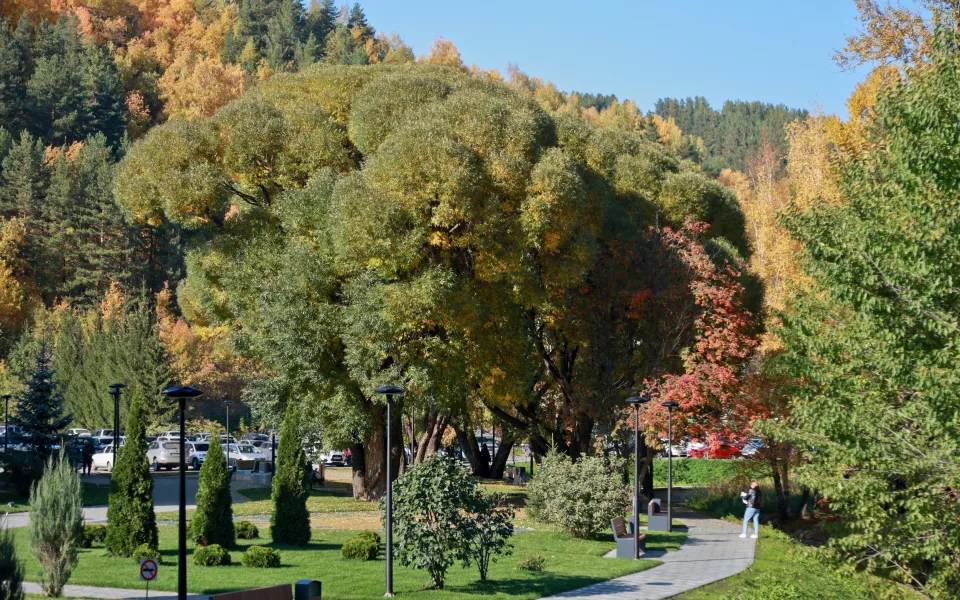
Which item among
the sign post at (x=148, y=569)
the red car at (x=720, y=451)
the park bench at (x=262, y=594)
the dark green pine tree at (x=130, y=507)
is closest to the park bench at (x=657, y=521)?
the red car at (x=720, y=451)

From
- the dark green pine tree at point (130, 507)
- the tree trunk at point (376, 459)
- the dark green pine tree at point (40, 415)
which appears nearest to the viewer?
the dark green pine tree at point (130, 507)

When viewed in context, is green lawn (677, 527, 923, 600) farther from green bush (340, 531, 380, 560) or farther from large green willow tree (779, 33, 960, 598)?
green bush (340, 531, 380, 560)

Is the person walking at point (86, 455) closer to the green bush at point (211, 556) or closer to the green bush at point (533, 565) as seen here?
the green bush at point (211, 556)

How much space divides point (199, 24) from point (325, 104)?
124 metres

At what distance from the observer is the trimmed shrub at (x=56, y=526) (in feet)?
52.4

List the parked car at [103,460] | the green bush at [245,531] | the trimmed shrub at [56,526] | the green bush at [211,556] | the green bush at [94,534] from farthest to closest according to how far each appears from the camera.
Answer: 1. the parked car at [103,460]
2. the green bush at [245,531]
3. the green bush at [94,534]
4. the green bush at [211,556]
5. the trimmed shrub at [56,526]

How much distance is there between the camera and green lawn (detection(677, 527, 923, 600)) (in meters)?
14.2

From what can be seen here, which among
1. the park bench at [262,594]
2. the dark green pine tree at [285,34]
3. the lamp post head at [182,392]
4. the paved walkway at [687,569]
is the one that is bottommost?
the paved walkway at [687,569]

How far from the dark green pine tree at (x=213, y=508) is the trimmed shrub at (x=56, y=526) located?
3.86m

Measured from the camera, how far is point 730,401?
30359 millimetres

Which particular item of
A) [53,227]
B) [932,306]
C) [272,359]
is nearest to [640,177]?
[272,359]

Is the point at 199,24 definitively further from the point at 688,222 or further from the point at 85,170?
the point at 688,222

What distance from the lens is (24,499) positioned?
31.5m

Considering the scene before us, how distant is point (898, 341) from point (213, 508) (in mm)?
13965
